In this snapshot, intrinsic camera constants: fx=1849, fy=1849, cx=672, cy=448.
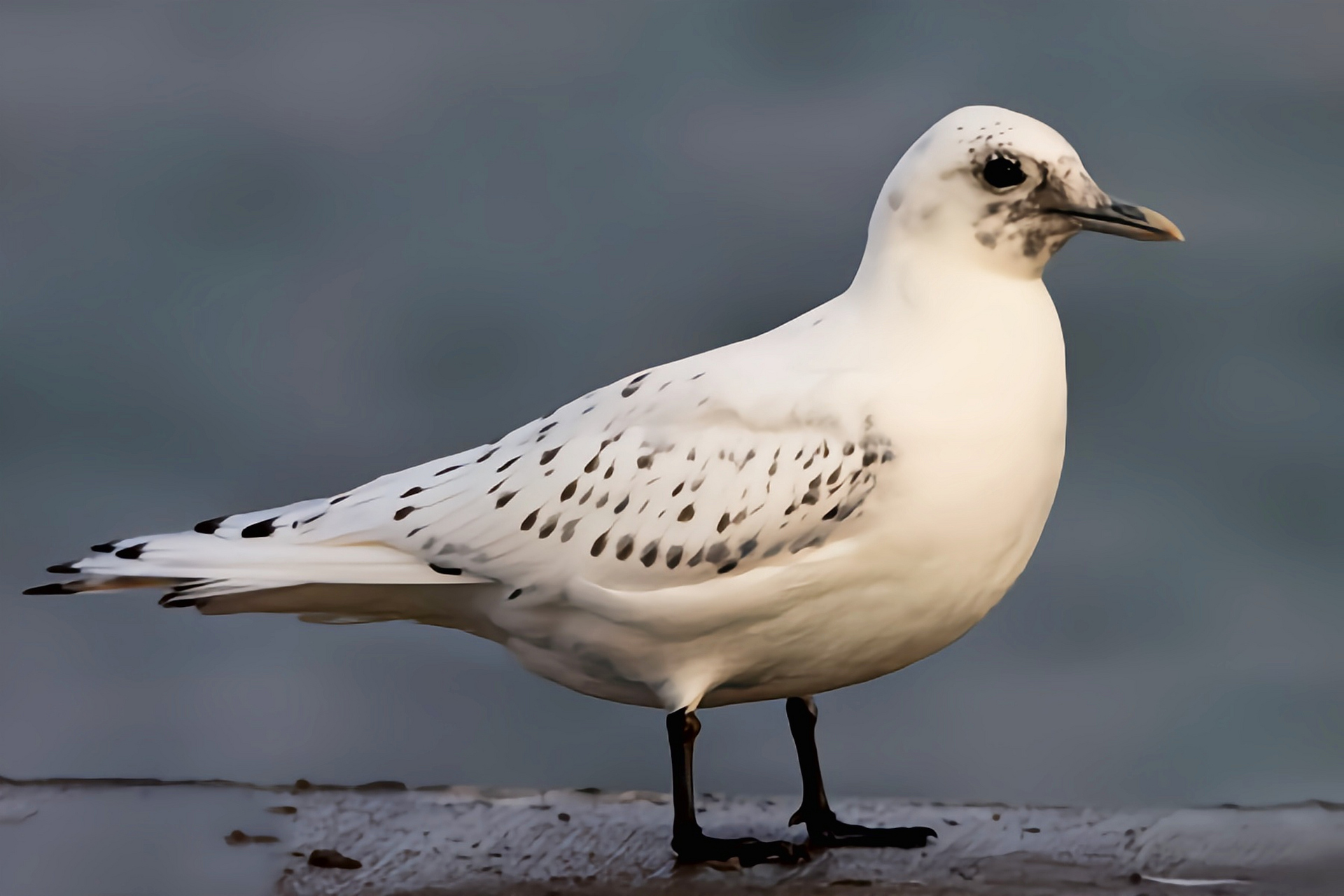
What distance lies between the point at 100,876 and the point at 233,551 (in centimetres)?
83

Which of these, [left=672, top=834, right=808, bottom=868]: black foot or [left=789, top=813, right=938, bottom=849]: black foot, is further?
[left=789, top=813, right=938, bottom=849]: black foot

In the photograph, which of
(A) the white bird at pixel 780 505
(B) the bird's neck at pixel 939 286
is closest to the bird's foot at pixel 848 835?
(A) the white bird at pixel 780 505

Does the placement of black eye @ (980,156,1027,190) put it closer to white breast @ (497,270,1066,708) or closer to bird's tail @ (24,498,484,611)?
white breast @ (497,270,1066,708)

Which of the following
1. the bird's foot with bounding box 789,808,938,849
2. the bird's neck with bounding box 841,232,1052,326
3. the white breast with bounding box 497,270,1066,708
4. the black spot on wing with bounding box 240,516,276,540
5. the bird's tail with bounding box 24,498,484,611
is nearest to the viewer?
the white breast with bounding box 497,270,1066,708

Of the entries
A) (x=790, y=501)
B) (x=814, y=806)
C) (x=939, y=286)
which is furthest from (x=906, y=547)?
(x=814, y=806)

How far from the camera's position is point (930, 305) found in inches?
144

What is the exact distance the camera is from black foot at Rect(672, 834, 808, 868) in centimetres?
377

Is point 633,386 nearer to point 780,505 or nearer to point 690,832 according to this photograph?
point 780,505

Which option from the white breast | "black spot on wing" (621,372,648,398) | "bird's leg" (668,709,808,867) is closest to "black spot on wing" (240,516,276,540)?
the white breast

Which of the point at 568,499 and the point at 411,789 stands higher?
Answer: the point at 568,499

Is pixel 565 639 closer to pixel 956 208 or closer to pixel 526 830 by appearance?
pixel 526 830

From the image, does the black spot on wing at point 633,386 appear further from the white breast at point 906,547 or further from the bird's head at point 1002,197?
the bird's head at point 1002,197

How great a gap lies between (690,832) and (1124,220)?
1.49m

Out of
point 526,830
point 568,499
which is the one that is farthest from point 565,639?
point 526,830
